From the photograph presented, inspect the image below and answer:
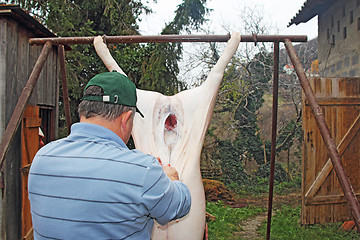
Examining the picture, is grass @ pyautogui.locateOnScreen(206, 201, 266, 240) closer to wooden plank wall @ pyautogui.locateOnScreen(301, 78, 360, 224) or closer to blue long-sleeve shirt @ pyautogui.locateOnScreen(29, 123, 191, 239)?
wooden plank wall @ pyautogui.locateOnScreen(301, 78, 360, 224)

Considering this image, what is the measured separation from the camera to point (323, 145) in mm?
4473

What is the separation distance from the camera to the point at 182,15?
886 cm

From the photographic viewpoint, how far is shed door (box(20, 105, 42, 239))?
4.08m

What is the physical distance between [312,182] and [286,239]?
46.3 inches

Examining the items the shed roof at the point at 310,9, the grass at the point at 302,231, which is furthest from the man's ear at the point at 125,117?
the shed roof at the point at 310,9

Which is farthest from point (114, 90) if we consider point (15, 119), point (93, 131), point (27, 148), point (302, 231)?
point (302, 231)

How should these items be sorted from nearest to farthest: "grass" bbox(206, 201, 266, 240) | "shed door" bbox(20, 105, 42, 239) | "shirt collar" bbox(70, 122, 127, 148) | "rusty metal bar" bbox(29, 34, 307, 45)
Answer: "shirt collar" bbox(70, 122, 127, 148) < "rusty metal bar" bbox(29, 34, 307, 45) < "shed door" bbox(20, 105, 42, 239) < "grass" bbox(206, 201, 266, 240)

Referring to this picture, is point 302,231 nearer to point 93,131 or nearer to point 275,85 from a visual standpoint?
point 275,85

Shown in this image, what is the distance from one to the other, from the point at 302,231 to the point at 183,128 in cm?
377

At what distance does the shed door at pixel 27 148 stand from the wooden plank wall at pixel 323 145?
3790mm

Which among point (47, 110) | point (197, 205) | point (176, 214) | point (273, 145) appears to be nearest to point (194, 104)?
point (197, 205)

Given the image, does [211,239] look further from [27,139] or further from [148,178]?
[148,178]

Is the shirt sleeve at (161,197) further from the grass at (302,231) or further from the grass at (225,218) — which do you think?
the grass at (302,231)

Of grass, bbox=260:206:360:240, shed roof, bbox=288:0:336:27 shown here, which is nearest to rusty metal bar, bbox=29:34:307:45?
grass, bbox=260:206:360:240
